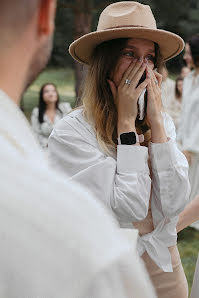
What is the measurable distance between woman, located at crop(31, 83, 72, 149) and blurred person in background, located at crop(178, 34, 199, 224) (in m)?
2.77

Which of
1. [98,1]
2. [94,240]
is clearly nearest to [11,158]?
[94,240]

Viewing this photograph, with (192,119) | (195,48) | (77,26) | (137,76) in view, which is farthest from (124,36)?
(77,26)

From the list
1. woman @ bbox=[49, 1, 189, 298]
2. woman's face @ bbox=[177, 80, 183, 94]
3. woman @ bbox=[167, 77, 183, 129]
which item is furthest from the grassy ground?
woman's face @ bbox=[177, 80, 183, 94]

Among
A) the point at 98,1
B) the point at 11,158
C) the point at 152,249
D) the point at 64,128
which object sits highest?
the point at 11,158

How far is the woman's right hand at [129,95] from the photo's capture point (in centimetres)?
227

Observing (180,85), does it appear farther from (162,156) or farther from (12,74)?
(12,74)

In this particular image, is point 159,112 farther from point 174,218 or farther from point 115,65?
point 174,218

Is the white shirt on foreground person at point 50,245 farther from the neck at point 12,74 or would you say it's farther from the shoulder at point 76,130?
the shoulder at point 76,130

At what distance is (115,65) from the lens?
2.37 metres

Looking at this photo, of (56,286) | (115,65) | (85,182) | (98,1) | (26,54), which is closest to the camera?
(56,286)

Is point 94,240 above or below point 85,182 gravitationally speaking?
above

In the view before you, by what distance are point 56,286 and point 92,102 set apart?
178 cm

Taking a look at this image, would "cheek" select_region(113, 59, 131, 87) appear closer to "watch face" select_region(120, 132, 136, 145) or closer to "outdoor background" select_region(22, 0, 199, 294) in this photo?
"watch face" select_region(120, 132, 136, 145)

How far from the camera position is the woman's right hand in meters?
2.27
